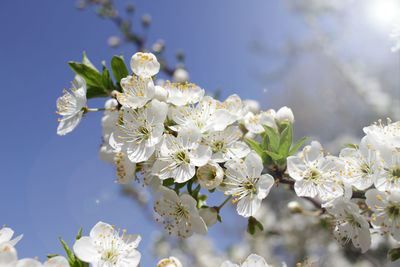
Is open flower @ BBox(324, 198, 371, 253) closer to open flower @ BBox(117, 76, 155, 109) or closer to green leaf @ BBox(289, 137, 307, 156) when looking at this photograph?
green leaf @ BBox(289, 137, 307, 156)

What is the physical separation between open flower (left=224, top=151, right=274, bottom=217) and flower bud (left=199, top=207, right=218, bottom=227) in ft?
0.57

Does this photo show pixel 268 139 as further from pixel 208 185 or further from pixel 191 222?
pixel 191 222

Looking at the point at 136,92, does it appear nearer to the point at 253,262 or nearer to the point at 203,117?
the point at 203,117

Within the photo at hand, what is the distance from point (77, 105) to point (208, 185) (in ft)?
2.43

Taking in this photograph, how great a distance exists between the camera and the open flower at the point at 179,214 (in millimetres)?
1326

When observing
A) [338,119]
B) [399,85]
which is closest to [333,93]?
[338,119]

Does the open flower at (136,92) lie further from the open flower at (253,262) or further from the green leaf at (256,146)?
the open flower at (253,262)

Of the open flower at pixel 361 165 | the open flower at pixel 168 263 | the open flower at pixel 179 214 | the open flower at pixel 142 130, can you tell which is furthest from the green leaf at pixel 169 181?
the open flower at pixel 361 165

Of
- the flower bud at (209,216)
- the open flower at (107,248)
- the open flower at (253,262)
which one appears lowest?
the open flower at (107,248)

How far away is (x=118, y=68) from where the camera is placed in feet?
4.73

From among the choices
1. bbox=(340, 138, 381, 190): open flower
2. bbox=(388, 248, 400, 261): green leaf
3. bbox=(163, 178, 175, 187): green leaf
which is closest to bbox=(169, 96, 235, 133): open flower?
bbox=(163, 178, 175, 187): green leaf

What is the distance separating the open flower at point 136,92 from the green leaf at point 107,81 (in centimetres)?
17

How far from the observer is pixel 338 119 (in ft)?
21.7

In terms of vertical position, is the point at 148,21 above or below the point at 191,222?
above
